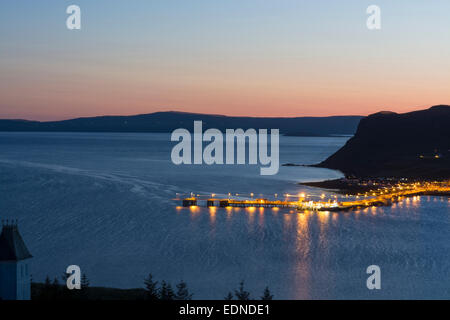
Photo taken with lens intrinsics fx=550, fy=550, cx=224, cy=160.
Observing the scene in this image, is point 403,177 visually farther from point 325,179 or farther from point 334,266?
point 334,266

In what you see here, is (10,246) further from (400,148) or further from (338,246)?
(400,148)

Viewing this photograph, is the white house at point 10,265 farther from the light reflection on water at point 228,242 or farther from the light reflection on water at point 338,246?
the light reflection on water at point 338,246

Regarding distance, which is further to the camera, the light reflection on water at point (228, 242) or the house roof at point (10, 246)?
the light reflection on water at point (228, 242)

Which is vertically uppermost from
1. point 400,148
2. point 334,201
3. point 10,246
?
point 400,148

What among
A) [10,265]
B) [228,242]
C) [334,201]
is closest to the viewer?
[10,265]

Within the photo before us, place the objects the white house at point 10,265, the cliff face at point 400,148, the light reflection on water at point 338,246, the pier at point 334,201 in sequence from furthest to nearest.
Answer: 1. the cliff face at point 400,148
2. the pier at point 334,201
3. the light reflection on water at point 338,246
4. the white house at point 10,265

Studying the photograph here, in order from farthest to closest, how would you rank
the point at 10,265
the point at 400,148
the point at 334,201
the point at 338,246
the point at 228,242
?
the point at 400,148 < the point at 334,201 < the point at 228,242 < the point at 338,246 < the point at 10,265

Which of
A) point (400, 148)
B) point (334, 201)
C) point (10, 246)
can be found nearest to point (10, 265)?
point (10, 246)

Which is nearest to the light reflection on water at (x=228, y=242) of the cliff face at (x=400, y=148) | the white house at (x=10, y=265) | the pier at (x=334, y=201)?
the pier at (x=334, y=201)

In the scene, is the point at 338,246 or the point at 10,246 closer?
the point at 10,246

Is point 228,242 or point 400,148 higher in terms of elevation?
point 400,148
